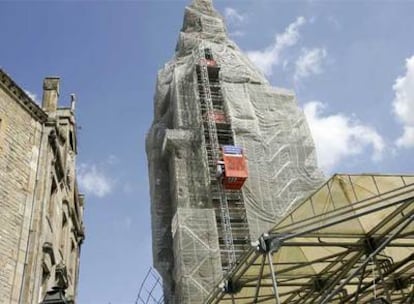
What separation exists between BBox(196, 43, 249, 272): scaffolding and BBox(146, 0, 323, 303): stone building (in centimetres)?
7

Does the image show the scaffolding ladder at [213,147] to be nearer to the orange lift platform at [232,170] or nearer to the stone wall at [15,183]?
the orange lift platform at [232,170]

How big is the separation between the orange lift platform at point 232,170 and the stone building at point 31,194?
17625 millimetres

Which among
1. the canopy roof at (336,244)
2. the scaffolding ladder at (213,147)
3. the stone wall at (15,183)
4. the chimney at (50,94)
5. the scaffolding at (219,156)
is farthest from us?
the scaffolding at (219,156)

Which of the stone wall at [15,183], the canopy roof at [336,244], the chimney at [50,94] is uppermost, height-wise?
the chimney at [50,94]

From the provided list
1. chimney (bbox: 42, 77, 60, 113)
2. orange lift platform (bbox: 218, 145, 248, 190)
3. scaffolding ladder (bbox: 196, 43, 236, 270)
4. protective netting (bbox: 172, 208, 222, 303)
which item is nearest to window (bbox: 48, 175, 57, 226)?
chimney (bbox: 42, 77, 60, 113)

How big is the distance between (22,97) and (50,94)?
7.90ft

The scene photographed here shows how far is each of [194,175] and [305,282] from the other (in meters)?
23.9

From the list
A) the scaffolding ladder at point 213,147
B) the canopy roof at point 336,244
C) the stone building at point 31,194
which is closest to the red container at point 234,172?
the scaffolding ladder at point 213,147

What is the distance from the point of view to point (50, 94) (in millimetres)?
19141

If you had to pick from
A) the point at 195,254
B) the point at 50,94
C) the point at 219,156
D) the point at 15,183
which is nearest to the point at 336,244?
the point at 15,183

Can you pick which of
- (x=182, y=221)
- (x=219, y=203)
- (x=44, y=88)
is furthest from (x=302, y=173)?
(x=44, y=88)

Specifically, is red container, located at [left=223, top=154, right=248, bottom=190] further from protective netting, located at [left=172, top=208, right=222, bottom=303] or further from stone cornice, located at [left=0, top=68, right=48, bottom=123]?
stone cornice, located at [left=0, top=68, right=48, bottom=123]

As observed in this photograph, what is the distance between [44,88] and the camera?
19422 mm

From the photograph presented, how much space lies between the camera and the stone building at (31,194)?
46.4ft
